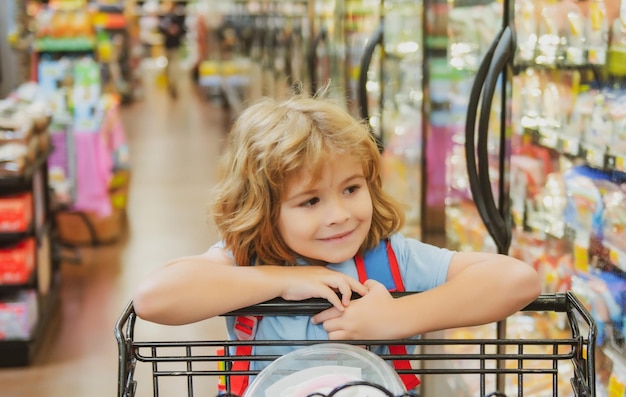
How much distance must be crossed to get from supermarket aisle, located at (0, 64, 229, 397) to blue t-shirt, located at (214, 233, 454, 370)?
0.49 m

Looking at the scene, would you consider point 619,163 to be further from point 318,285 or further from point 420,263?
point 318,285

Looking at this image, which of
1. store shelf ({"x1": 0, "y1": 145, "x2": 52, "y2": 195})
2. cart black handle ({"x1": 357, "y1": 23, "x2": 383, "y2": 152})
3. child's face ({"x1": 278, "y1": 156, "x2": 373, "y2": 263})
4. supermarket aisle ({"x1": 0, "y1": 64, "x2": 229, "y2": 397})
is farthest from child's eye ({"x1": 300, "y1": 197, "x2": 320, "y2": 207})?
store shelf ({"x1": 0, "y1": 145, "x2": 52, "y2": 195})

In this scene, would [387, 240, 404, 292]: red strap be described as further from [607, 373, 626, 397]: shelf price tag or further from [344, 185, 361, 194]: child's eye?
[607, 373, 626, 397]: shelf price tag

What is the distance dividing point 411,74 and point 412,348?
1915mm

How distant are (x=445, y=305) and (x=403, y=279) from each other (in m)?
0.24

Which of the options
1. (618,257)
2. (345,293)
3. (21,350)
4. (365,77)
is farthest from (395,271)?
(21,350)

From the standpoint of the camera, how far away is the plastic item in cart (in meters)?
1.19

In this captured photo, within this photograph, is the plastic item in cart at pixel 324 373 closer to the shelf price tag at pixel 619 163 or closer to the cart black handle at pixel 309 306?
the cart black handle at pixel 309 306

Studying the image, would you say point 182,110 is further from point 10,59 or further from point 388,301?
point 388,301

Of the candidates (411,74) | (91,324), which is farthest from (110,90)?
(411,74)

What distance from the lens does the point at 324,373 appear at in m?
1.22

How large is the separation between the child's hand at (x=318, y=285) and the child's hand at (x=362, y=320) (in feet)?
0.05

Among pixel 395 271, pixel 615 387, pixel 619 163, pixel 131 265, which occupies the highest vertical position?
pixel 619 163

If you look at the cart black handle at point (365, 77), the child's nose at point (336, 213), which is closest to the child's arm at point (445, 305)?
the child's nose at point (336, 213)
